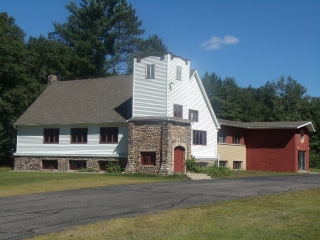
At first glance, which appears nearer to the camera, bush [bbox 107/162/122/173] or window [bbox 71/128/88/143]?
bush [bbox 107/162/122/173]

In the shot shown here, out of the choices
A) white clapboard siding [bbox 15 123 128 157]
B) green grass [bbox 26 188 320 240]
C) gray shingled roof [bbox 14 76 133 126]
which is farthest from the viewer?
gray shingled roof [bbox 14 76 133 126]

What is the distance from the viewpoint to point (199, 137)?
40594 millimetres

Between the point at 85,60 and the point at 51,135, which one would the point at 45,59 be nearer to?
the point at 85,60

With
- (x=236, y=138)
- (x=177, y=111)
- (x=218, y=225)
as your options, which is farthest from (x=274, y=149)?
(x=218, y=225)

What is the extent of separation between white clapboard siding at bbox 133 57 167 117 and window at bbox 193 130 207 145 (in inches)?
228

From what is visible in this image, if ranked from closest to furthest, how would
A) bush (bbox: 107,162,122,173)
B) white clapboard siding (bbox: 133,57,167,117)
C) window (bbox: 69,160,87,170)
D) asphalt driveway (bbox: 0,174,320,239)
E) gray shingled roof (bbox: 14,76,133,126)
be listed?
asphalt driveway (bbox: 0,174,320,239) < white clapboard siding (bbox: 133,57,167,117) < bush (bbox: 107,162,122,173) < gray shingled roof (bbox: 14,76,133,126) < window (bbox: 69,160,87,170)

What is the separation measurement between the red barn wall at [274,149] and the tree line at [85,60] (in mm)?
13145

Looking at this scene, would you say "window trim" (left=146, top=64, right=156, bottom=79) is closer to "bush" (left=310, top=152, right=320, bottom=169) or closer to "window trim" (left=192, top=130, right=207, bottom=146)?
"window trim" (left=192, top=130, right=207, bottom=146)

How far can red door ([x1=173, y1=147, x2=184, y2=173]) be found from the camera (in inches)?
1374

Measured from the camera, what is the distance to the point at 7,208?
14766 millimetres

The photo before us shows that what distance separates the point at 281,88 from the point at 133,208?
93.0 meters

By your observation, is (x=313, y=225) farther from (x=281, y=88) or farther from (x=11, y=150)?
(x=281, y=88)

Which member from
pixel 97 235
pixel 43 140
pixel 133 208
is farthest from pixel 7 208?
pixel 43 140

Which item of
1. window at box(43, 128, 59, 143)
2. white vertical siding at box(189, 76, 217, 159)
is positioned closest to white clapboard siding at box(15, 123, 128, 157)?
window at box(43, 128, 59, 143)
